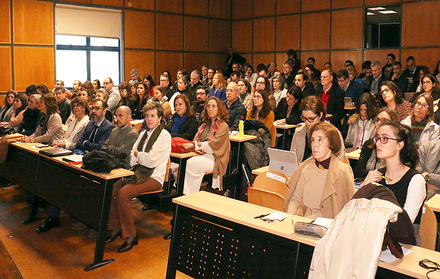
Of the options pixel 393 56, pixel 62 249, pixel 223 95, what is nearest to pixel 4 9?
pixel 223 95

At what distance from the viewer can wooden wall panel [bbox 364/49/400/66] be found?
35.0 feet

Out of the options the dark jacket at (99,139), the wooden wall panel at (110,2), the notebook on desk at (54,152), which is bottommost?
the notebook on desk at (54,152)

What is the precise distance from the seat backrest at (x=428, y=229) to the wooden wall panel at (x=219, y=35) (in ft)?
38.4

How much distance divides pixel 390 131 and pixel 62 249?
321 cm

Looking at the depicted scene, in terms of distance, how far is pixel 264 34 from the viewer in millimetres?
13297

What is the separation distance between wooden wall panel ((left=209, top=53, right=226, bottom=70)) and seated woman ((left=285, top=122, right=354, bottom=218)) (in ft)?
36.3

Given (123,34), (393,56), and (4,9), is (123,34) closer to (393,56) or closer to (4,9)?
(4,9)

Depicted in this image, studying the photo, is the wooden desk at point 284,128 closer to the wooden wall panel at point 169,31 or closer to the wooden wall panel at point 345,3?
the wooden wall panel at point 345,3

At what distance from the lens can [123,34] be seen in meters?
11.9

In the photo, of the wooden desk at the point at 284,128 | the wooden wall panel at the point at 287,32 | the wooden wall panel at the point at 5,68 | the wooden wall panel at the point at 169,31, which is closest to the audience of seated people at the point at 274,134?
the wooden desk at the point at 284,128

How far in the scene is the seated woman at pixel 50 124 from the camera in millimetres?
5988

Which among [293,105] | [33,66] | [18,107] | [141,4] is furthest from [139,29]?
[293,105]

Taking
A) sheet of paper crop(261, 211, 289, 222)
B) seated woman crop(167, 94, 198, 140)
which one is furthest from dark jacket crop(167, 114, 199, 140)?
sheet of paper crop(261, 211, 289, 222)

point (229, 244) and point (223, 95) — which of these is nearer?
point (229, 244)
